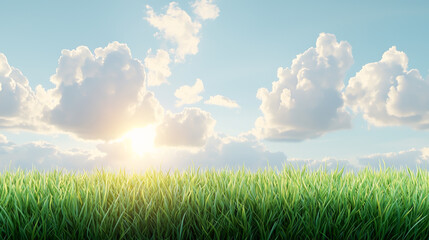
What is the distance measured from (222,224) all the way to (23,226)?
168 centimetres

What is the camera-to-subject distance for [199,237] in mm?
3463

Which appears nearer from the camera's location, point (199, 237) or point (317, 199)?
point (199, 237)

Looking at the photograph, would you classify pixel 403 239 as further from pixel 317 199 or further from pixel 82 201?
pixel 82 201

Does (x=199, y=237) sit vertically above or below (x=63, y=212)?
below

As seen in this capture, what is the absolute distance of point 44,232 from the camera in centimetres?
334

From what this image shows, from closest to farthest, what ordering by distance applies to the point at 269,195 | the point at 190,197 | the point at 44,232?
the point at 44,232 → the point at 269,195 → the point at 190,197

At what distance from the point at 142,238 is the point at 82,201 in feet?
2.25

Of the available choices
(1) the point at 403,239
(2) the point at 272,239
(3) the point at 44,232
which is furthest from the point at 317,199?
(3) the point at 44,232

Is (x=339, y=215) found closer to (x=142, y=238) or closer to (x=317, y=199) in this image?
(x=317, y=199)

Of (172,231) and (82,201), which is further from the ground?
(82,201)

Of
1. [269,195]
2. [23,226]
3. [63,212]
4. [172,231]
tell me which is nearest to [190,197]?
[172,231]

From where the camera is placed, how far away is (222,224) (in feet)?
11.3

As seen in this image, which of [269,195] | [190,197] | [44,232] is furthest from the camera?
[190,197]

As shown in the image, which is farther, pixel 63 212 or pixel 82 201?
pixel 82 201
